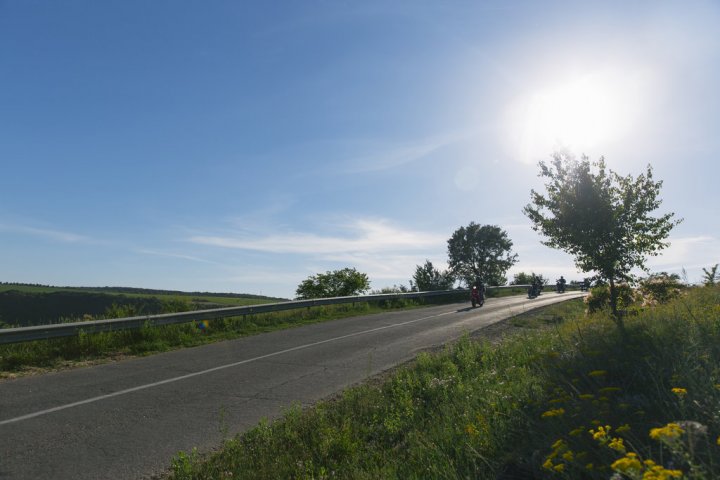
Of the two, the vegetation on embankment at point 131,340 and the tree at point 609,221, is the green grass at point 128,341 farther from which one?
the tree at point 609,221

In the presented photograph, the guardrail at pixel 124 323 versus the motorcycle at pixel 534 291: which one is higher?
the motorcycle at pixel 534 291

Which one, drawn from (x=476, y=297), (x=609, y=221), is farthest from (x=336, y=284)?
(x=609, y=221)

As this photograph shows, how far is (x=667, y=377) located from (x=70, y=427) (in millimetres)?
7249

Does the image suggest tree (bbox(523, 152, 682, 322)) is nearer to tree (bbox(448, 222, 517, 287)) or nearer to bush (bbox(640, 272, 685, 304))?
bush (bbox(640, 272, 685, 304))

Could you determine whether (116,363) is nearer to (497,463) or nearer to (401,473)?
(401,473)

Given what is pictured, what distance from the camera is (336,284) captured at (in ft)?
124

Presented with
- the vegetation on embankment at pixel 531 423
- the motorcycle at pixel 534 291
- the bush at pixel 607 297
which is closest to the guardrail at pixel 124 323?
the vegetation on embankment at pixel 531 423

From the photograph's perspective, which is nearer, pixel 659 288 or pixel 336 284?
pixel 659 288

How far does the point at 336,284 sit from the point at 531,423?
34166mm

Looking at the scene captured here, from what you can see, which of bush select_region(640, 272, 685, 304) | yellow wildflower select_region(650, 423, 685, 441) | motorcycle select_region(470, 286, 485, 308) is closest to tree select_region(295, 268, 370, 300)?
motorcycle select_region(470, 286, 485, 308)

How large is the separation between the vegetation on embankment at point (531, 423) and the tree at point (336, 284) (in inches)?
1178

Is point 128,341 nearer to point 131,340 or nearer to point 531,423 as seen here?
point 131,340

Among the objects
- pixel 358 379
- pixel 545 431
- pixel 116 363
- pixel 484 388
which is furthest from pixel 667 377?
pixel 116 363

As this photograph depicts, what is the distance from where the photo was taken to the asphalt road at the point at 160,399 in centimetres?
505
